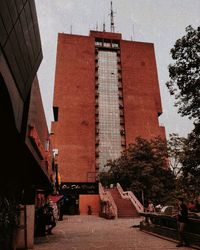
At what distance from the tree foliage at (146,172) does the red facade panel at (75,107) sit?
15.9 m

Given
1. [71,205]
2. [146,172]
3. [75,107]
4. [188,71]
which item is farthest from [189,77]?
[75,107]

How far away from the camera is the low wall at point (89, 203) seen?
132 ft

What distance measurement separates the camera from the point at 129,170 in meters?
36.7

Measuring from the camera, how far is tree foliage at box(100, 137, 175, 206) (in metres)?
34.0

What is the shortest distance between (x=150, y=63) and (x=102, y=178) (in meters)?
35.3

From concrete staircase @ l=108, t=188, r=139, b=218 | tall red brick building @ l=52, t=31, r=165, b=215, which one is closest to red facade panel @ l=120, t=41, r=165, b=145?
tall red brick building @ l=52, t=31, r=165, b=215

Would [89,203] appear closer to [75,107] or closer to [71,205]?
[71,205]

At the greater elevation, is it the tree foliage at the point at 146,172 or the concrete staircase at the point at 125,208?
the tree foliage at the point at 146,172

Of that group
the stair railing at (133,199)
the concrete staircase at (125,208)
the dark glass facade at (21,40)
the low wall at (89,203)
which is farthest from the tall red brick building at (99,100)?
the dark glass facade at (21,40)

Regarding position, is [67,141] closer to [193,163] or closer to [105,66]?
[105,66]

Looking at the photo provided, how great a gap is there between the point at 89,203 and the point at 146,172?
37.6 feet

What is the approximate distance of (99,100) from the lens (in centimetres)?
6178

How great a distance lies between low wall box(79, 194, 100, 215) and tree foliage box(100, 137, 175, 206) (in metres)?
4.55

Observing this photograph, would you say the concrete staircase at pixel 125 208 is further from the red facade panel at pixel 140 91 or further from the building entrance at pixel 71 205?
the red facade panel at pixel 140 91
